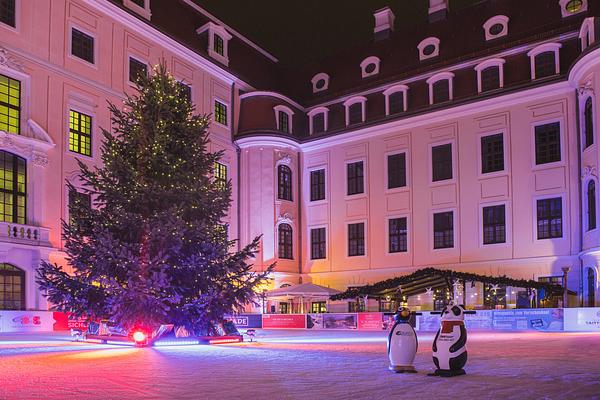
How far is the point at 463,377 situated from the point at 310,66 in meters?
41.7

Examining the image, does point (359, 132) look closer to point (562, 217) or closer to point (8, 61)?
point (562, 217)

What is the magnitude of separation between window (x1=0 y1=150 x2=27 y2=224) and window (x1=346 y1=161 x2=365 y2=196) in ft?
67.5

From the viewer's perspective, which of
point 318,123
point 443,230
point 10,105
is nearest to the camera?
point 10,105

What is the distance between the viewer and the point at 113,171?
2130 centimetres

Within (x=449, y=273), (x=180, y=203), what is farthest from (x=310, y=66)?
(x=180, y=203)

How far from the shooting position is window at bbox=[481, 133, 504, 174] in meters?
38.3

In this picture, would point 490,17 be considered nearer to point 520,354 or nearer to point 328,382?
point 520,354

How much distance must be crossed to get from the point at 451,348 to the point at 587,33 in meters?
27.6

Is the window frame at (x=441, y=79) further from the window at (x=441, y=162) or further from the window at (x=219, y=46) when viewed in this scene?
the window at (x=219, y=46)

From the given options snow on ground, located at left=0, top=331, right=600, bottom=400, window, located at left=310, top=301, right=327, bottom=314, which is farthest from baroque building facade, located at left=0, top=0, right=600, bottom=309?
snow on ground, located at left=0, top=331, right=600, bottom=400

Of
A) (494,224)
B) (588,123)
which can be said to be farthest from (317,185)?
(588,123)

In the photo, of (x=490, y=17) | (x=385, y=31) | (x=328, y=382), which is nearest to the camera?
(x=328, y=382)

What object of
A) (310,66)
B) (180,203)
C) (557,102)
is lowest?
(180,203)

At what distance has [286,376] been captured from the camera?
11.6 metres
